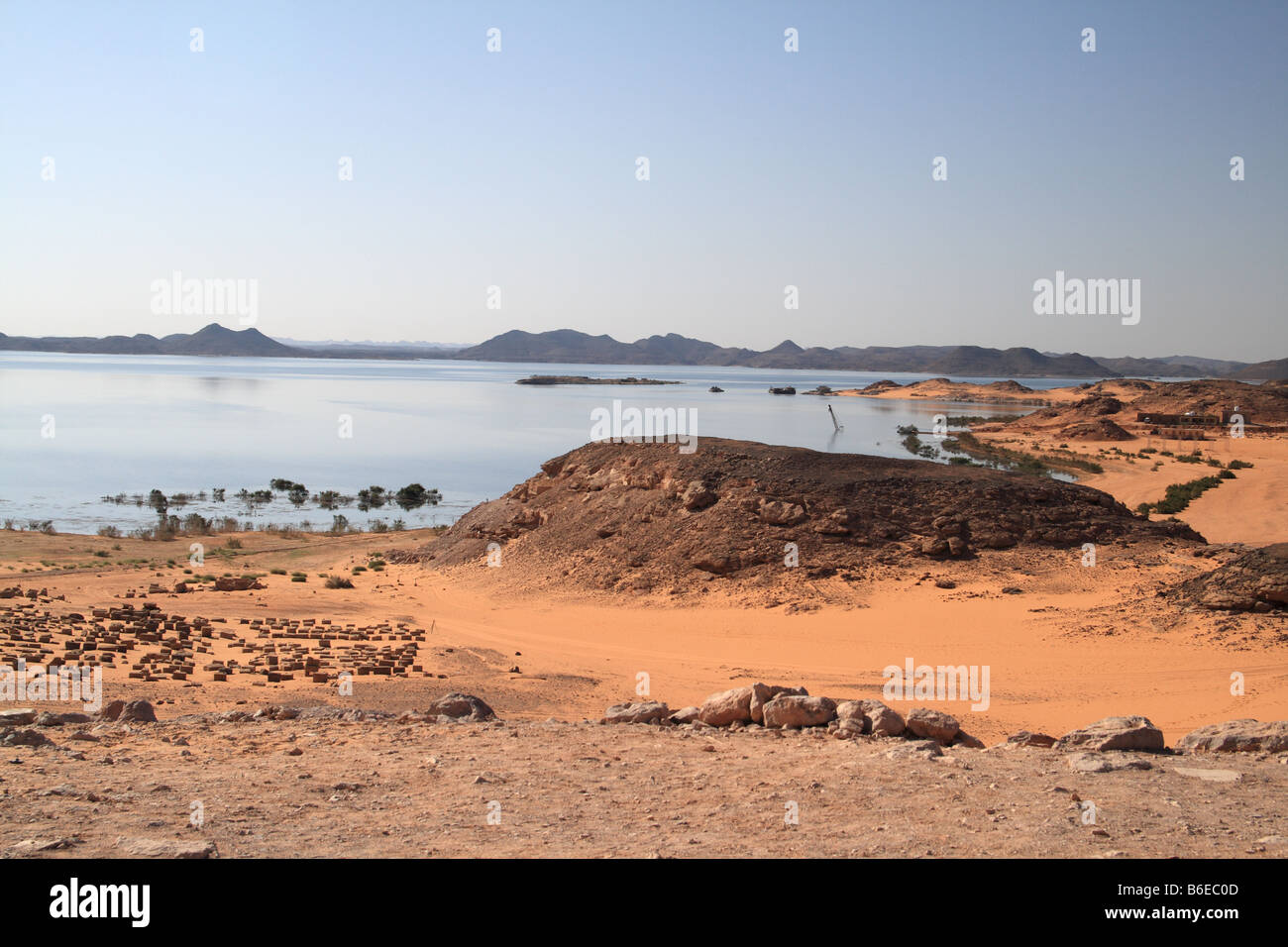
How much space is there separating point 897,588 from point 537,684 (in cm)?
824

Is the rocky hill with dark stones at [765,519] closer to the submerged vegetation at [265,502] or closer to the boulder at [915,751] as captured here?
the boulder at [915,751]

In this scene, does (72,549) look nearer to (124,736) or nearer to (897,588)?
(124,736)

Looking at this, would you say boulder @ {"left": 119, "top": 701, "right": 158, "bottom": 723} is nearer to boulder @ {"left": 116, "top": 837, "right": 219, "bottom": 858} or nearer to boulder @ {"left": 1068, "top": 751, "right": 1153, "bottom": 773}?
boulder @ {"left": 116, "top": 837, "right": 219, "bottom": 858}

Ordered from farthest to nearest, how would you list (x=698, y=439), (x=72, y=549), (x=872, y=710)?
(x=72, y=549) → (x=698, y=439) → (x=872, y=710)

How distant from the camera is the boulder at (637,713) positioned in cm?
977

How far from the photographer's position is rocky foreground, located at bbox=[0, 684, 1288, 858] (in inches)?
222

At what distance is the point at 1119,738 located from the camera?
8.30m

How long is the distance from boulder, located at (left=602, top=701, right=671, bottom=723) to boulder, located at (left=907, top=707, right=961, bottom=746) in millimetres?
2580

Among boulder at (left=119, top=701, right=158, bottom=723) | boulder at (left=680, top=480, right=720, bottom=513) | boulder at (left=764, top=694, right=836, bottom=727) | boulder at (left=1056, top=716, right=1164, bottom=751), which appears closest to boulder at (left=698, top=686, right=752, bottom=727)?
boulder at (left=764, top=694, right=836, bottom=727)

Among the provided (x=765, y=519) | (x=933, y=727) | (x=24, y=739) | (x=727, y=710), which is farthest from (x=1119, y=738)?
(x=765, y=519)
